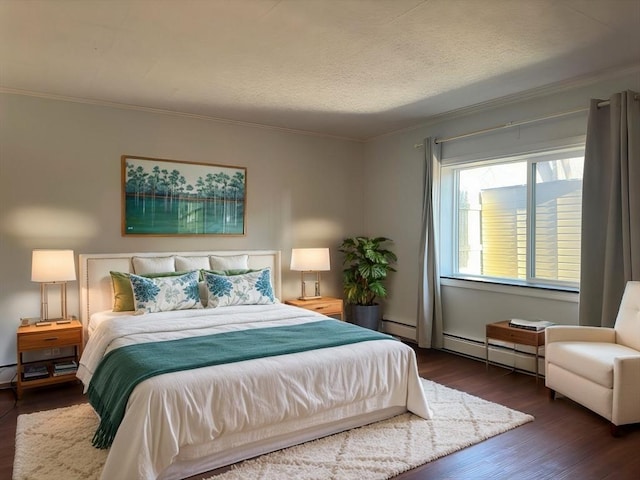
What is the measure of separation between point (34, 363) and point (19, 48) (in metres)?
2.62

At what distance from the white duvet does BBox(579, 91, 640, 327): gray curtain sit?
1716 millimetres

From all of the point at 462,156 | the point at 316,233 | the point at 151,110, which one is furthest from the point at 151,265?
the point at 462,156

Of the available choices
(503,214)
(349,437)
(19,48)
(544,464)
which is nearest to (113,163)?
(19,48)

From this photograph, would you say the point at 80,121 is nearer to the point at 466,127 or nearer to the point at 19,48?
the point at 19,48

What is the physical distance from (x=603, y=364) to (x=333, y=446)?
1887mm

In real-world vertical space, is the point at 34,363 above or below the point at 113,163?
below

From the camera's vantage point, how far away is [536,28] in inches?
109

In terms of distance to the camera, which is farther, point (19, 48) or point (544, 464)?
point (19, 48)

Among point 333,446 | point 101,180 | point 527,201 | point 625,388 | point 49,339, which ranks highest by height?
point 101,180

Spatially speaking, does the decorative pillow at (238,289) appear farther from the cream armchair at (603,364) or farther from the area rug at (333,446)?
the cream armchair at (603,364)

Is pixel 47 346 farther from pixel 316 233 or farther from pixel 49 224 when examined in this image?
pixel 316 233

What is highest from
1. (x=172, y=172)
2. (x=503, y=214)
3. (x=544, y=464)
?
(x=172, y=172)

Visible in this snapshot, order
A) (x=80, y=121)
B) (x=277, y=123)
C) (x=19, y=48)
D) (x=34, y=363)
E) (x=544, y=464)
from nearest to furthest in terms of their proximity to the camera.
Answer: (x=544, y=464) < (x=19, y=48) < (x=34, y=363) < (x=80, y=121) < (x=277, y=123)

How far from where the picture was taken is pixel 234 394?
2514 mm
